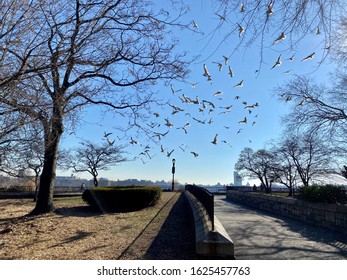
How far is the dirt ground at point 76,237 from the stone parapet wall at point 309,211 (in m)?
5.07

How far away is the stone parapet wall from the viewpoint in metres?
8.30

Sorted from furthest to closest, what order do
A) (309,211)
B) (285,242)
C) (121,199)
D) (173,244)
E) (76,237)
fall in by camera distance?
(121,199)
(309,211)
(76,237)
(285,242)
(173,244)

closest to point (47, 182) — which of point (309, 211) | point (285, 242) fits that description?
point (285, 242)


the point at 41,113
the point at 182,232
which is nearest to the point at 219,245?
the point at 182,232

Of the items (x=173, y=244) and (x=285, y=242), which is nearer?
(x=173, y=244)

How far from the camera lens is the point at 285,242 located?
687cm

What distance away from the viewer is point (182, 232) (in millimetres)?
7895

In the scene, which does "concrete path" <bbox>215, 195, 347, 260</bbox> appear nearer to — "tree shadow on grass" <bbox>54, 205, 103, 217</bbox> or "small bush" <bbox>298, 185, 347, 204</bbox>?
"small bush" <bbox>298, 185, 347, 204</bbox>

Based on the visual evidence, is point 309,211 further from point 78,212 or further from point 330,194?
point 78,212

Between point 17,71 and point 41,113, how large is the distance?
120 cm

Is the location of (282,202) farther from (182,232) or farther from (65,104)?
(65,104)

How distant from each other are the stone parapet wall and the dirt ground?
200 inches

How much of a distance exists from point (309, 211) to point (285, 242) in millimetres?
3862

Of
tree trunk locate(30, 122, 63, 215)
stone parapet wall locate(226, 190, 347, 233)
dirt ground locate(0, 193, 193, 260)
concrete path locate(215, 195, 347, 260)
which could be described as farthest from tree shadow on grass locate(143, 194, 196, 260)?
tree trunk locate(30, 122, 63, 215)
